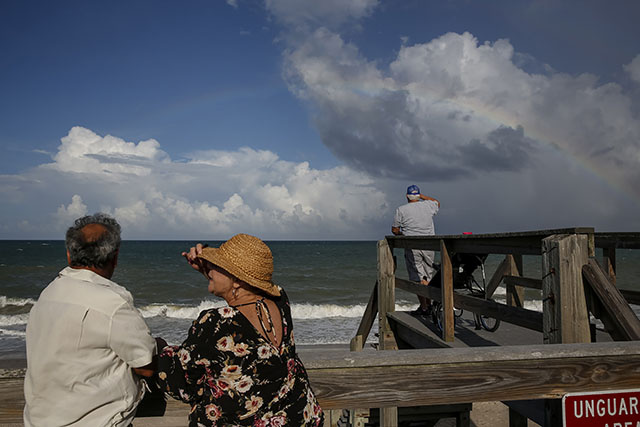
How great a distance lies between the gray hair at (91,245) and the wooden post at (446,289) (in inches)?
133

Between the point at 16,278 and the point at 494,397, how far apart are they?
38.6 m

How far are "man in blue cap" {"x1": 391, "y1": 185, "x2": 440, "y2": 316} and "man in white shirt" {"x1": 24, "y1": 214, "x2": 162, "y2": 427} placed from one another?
207 inches

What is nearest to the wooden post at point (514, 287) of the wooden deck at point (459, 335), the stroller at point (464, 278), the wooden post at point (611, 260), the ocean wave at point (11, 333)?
the wooden deck at point (459, 335)

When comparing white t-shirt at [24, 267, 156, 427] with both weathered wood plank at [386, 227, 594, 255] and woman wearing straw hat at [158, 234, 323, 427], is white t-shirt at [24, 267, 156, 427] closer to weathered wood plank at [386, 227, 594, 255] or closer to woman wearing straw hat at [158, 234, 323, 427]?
woman wearing straw hat at [158, 234, 323, 427]

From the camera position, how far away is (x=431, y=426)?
5672 millimetres

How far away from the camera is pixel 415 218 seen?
671cm

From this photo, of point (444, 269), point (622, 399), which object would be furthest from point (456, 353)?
point (444, 269)

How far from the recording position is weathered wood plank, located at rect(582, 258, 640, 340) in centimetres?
243

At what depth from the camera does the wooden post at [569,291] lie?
108 inches

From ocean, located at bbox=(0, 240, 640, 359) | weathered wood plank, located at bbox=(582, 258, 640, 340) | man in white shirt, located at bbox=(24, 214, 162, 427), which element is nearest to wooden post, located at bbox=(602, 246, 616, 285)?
weathered wood plank, located at bbox=(582, 258, 640, 340)

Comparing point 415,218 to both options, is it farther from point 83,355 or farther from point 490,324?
point 83,355

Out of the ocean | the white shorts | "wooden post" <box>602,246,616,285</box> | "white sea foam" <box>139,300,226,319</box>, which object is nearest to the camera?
"wooden post" <box>602,246,616,285</box>

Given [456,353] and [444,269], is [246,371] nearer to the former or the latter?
[456,353]

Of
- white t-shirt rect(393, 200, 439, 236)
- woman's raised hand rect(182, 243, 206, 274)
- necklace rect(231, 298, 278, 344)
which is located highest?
white t-shirt rect(393, 200, 439, 236)
